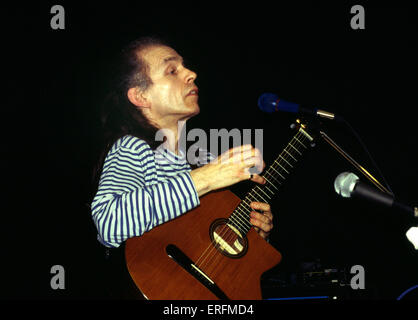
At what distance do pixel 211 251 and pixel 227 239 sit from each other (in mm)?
121

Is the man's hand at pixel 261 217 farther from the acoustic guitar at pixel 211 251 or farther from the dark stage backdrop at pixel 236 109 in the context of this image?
the dark stage backdrop at pixel 236 109

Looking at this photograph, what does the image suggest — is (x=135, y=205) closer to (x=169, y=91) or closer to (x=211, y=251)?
(x=211, y=251)

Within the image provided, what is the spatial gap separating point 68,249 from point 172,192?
1175mm

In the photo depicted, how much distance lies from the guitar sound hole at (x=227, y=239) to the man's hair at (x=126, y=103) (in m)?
0.68

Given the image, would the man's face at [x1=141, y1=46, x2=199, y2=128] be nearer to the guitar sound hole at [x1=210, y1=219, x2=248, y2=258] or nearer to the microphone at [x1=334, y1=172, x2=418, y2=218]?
the guitar sound hole at [x1=210, y1=219, x2=248, y2=258]

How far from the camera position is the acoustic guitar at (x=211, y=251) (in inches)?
59.7

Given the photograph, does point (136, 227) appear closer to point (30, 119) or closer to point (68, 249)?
point (68, 249)

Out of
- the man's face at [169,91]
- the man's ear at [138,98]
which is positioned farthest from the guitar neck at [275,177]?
the man's ear at [138,98]

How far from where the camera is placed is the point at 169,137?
2195mm

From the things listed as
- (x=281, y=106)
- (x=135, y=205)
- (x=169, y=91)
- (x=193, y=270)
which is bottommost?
(x=193, y=270)

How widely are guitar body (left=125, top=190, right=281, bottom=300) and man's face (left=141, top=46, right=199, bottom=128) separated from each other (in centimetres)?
65

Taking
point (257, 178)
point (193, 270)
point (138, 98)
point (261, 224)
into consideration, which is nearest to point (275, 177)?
point (257, 178)

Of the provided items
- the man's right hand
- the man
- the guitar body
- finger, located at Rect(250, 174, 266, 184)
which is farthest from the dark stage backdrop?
the man's right hand

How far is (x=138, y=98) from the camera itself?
2.21 m
